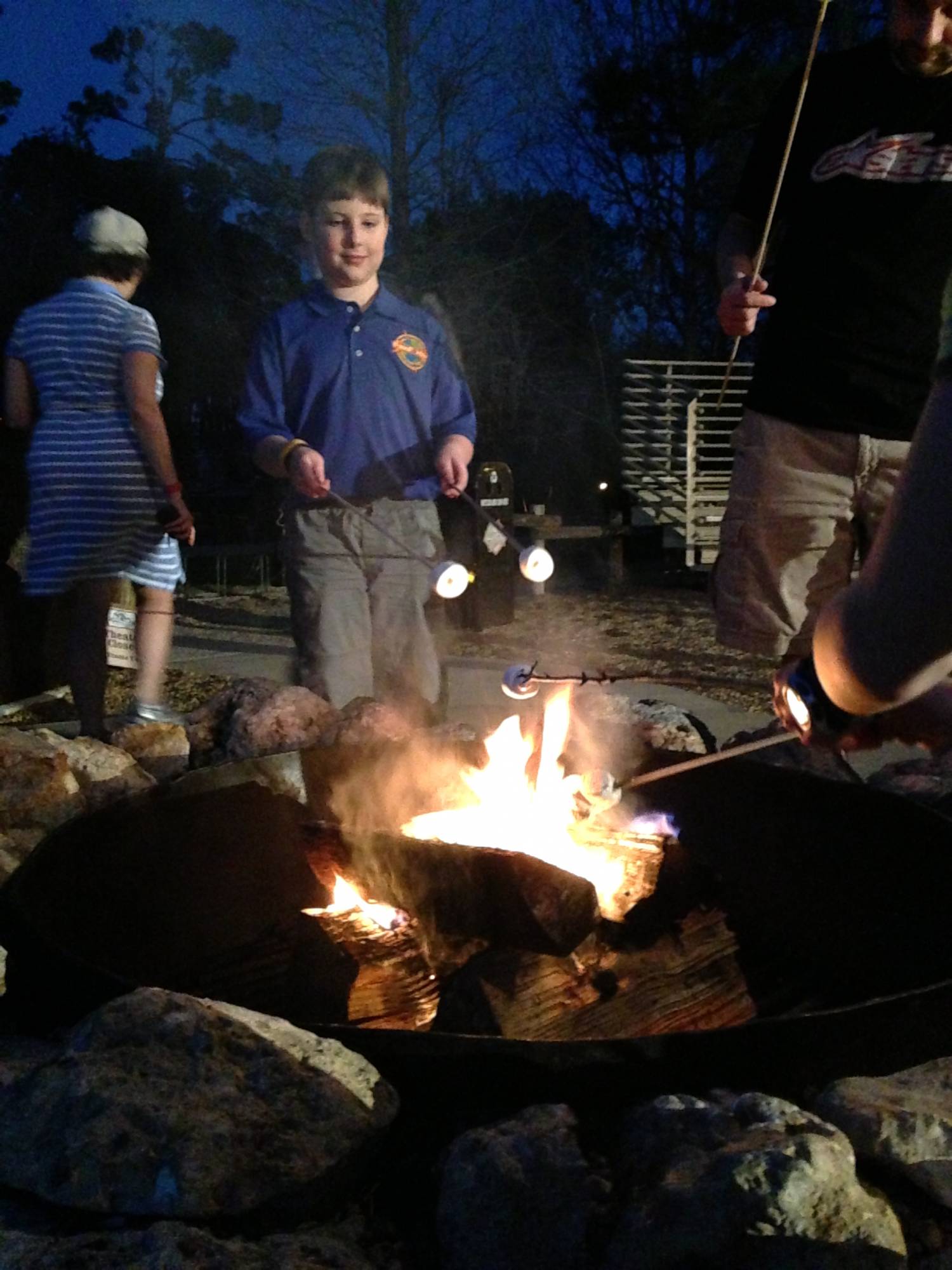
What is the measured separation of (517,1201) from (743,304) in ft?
7.28

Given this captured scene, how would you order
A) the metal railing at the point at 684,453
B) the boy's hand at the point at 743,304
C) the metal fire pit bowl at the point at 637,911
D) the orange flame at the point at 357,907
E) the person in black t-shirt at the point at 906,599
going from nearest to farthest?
1. the person in black t-shirt at the point at 906,599
2. the metal fire pit bowl at the point at 637,911
3. the orange flame at the point at 357,907
4. the boy's hand at the point at 743,304
5. the metal railing at the point at 684,453

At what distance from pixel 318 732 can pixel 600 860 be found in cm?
124

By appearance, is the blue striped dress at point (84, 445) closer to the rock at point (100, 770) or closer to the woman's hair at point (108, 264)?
the woman's hair at point (108, 264)

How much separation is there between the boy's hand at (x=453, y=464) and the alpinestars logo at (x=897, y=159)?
1.46 metres

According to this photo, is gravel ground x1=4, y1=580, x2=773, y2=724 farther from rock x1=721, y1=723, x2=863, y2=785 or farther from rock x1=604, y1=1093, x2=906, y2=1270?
rock x1=604, y1=1093, x2=906, y2=1270

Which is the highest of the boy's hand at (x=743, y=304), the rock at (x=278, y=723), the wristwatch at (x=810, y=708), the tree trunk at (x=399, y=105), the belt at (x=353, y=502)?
the tree trunk at (x=399, y=105)

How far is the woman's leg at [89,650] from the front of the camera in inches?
151

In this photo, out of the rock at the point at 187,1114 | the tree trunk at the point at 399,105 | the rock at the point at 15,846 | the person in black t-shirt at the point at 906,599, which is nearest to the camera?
the person in black t-shirt at the point at 906,599

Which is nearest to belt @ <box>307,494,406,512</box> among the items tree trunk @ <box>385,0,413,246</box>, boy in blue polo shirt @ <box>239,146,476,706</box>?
boy in blue polo shirt @ <box>239,146,476,706</box>

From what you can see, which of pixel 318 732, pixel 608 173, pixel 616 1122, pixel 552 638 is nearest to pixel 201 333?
pixel 552 638

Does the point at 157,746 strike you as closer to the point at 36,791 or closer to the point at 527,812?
the point at 36,791

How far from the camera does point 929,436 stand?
892 mm

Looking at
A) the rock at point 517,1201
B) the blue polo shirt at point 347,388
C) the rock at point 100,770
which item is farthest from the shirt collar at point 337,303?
the rock at point 517,1201

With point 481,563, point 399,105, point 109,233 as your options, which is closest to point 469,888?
point 109,233
